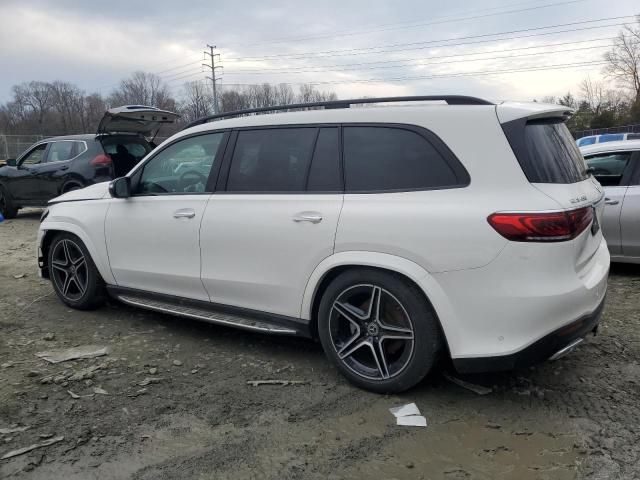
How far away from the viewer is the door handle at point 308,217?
134 inches

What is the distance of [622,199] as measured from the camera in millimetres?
5711

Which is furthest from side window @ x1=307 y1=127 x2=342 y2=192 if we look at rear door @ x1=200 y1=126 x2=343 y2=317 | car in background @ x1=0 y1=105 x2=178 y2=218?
car in background @ x1=0 y1=105 x2=178 y2=218

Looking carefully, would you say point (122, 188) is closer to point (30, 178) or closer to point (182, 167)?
point (182, 167)

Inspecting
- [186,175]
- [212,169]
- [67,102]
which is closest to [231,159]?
[212,169]

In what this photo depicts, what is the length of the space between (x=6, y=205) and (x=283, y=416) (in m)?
10.9

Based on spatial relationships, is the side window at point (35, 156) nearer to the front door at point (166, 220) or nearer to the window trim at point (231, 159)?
the front door at point (166, 220)

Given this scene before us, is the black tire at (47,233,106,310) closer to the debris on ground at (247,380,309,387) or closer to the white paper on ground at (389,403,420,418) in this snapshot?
the debris on ground at (247,380,309,387)

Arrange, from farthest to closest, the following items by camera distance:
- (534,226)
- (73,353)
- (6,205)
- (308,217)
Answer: (6,205) → (73,353) → (308,217) → (534,226)

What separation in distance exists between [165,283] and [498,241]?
8.87ft

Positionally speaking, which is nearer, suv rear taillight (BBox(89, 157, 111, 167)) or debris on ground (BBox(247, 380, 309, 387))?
debris on ground (BBox(247, 380, 309, 387))

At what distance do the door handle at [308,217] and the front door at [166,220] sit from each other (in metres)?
0.90

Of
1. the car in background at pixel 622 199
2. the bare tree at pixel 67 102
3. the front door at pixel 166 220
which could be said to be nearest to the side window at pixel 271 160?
the front door at pixel 166 220

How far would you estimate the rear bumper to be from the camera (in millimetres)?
2865

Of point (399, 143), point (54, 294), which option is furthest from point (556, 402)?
point (54, 294)
